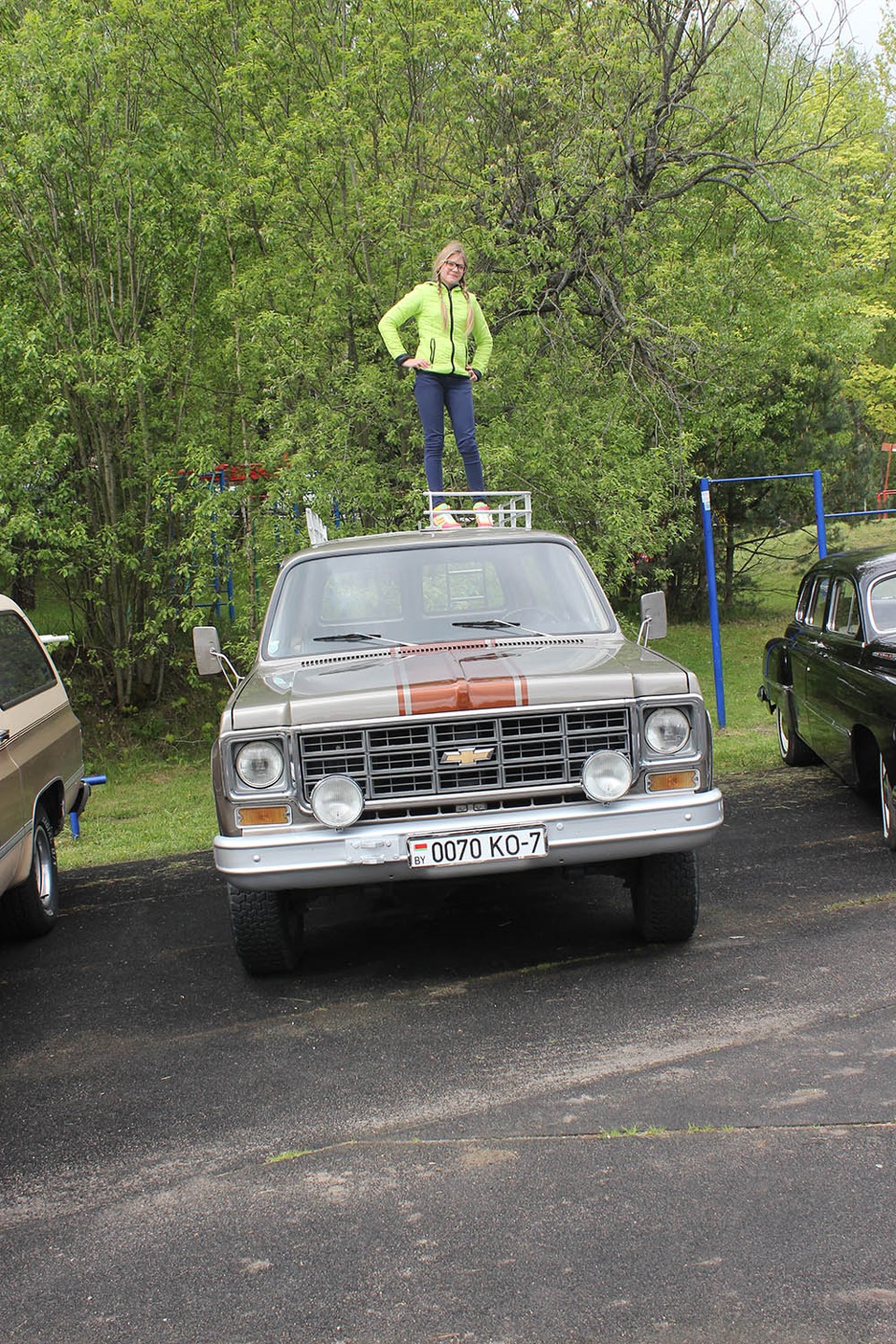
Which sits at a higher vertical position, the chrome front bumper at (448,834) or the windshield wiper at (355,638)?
the windshield wiper at (355,638)

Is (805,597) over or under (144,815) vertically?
over

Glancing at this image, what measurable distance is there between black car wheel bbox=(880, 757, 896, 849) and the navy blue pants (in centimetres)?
375

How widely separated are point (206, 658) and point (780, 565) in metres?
19.1

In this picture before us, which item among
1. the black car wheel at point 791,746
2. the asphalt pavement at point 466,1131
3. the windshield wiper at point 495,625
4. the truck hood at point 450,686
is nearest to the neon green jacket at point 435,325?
the windshield wiper at point 495,625

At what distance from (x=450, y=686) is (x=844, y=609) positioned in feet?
14.5

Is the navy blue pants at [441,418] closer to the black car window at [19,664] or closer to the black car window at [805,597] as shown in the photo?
the black car window at [805,597]

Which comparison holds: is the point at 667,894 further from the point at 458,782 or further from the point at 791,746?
the point at 791,746

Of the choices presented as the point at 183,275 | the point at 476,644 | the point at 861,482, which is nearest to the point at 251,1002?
the point at 476,644

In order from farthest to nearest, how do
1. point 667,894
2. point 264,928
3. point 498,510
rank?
point 498,510 < point 667,894 < point 264,928

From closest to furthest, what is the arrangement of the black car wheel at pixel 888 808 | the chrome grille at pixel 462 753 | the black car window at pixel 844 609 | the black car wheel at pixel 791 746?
the chrome grille at pixel 462 753 → the black car wheel at pixel 888 808 → the black car window at pixel 844 609 → the black car wheel at pixel 791 746

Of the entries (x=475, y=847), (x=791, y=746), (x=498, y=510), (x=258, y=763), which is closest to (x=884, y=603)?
(x=791, y=746)

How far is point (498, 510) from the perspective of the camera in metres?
8.32

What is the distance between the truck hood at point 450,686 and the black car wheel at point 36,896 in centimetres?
175

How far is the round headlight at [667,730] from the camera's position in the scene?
16.6ft
